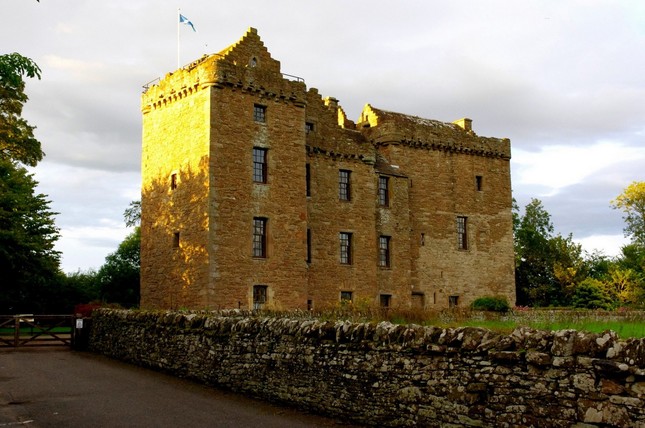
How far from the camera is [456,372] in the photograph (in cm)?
949

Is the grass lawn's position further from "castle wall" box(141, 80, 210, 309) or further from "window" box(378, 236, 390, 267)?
"castle wall" box(141, 80, 210, 309)

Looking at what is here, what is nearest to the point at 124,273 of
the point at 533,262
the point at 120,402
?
the point at 533,262

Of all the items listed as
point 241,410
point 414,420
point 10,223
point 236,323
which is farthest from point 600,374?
point 10,223

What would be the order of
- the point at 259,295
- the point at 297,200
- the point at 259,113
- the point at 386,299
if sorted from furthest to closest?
the point at 386,299
the point at 297,200
the point at 259,113
the point at 259,295

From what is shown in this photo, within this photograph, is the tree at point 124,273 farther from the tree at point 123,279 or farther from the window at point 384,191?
the window at point 384,191

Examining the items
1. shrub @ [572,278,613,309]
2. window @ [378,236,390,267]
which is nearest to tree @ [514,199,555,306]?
shrub @ [572,278,613,309]

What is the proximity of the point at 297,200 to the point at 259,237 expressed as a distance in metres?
2.60

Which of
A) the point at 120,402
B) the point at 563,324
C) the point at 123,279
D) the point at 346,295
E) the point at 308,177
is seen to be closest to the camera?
the point at 563,324

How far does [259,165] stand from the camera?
99.5ft

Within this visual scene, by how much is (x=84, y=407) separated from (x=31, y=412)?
0.93 metres

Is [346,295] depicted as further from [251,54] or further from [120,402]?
[120,402]

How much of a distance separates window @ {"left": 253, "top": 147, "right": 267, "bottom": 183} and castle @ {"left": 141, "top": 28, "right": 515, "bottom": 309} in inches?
1.9

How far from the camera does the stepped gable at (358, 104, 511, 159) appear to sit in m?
38.4

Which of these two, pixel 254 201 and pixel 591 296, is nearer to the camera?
pixel 254 201
